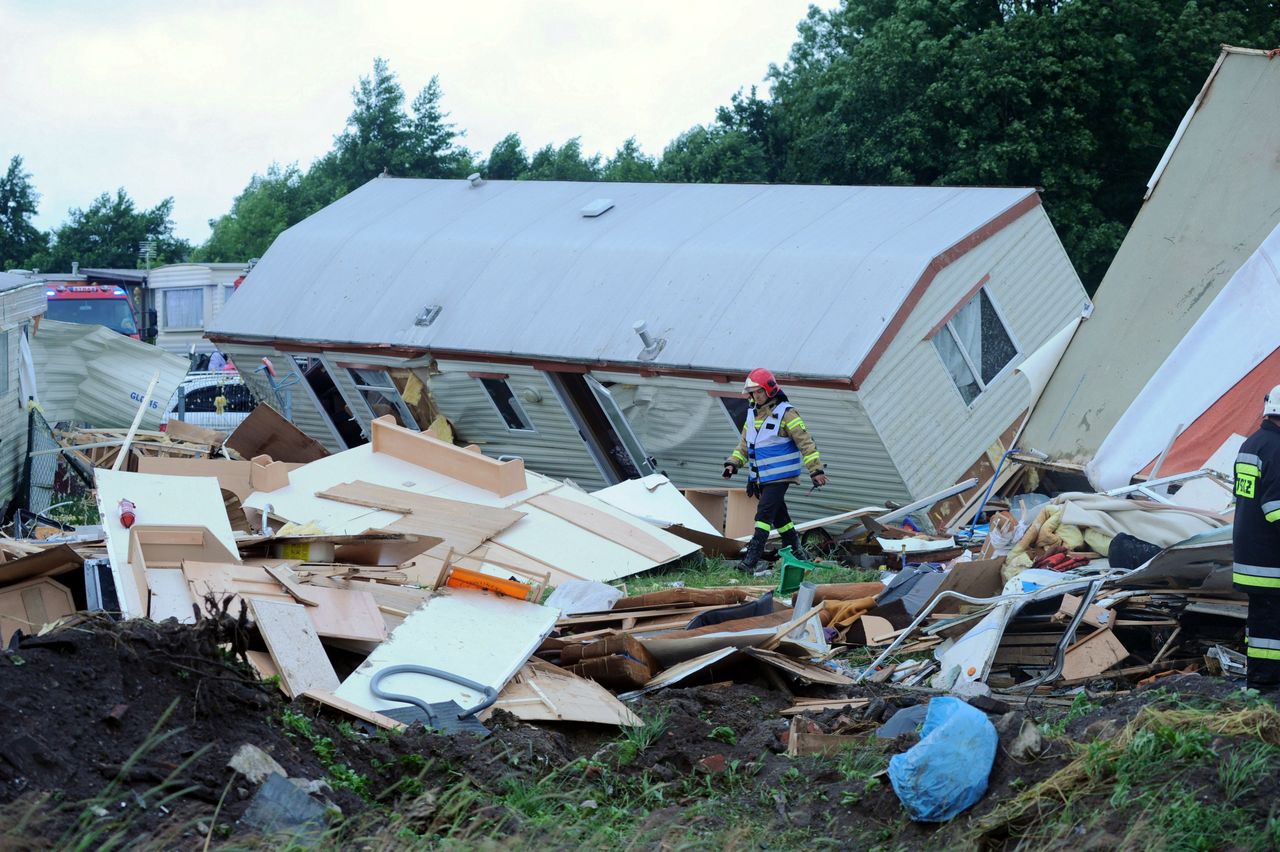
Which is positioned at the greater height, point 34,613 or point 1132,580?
point 34,613

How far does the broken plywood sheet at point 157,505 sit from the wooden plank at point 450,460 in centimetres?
327

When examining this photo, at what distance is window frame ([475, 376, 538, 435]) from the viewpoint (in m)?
16.6

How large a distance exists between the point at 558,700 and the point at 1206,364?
7.21m

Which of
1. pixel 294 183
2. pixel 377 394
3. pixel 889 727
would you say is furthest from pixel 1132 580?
pixel 294 183

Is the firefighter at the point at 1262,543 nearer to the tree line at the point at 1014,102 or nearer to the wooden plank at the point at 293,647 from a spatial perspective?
the wooden plank at the point at 293,647

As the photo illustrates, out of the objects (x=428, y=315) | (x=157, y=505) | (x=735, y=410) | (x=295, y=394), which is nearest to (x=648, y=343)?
(x=735, y=410)

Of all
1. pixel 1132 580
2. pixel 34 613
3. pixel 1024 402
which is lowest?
pixel 1024 402

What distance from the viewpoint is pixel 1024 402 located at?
52.2 ft

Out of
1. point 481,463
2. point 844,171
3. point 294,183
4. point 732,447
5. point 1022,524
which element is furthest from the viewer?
point 294,183

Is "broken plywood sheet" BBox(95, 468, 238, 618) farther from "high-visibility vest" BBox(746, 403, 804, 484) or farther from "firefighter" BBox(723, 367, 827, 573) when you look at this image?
"high-visibility vest" BBox(746, 403, 804, 484)

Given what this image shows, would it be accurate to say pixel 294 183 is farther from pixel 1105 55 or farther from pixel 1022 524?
pixel 1022 524

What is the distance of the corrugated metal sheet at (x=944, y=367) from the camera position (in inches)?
559

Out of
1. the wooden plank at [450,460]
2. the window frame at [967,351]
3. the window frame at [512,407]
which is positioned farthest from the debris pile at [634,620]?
the window frame at [512,407]

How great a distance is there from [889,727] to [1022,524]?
5749mm
